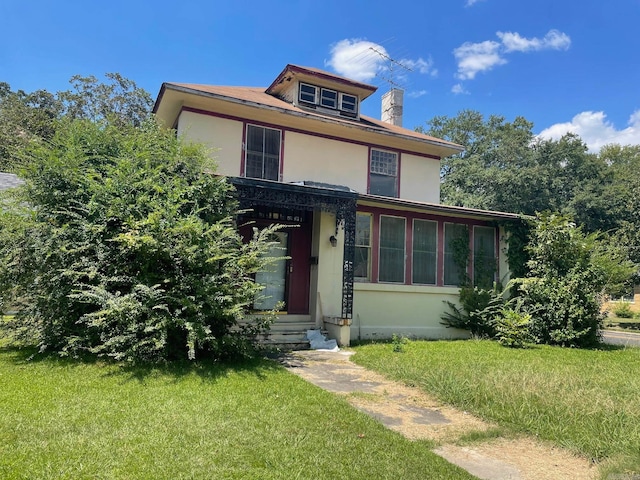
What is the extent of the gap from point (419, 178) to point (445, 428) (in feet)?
35.0

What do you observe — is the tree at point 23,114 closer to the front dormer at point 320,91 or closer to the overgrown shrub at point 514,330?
the front dormer at point 320,91

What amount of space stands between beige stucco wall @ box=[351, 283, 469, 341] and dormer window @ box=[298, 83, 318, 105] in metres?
6.29

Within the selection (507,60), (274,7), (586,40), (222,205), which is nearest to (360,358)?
(222,205)

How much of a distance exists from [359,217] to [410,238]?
165 cm

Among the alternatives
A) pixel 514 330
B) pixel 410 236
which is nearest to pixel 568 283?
pixel 514 330

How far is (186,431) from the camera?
4023 mm

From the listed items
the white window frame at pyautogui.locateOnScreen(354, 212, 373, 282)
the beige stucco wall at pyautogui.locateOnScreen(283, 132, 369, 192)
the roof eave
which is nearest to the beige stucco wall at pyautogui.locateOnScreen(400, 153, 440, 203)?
the beige stucco wall at pyautogui.locateOnScreen(283, 132, 369, 192)

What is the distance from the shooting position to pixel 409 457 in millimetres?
3752

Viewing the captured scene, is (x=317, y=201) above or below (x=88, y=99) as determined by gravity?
below

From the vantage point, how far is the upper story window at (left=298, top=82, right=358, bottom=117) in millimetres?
13570

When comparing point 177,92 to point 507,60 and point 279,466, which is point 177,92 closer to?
point 279,466

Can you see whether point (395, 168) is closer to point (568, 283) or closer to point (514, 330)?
point (568, 283)

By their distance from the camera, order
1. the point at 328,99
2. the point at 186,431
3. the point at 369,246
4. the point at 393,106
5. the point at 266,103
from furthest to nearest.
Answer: the point at 393,106, the point at 328,99, the point at 266,103, the point at 369,246, the point at 186,431

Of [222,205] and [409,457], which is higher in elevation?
[222,205]
